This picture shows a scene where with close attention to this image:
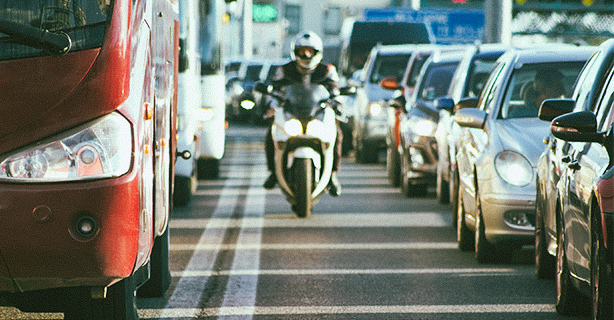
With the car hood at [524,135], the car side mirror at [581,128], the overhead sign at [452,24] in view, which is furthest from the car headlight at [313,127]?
the overhead sign at [452,24]

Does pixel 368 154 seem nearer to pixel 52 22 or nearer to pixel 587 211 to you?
pixel 587 211

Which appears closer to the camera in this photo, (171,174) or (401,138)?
(171,174)

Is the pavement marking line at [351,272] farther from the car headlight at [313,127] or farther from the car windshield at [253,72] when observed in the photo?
the car windshield at [253,72]

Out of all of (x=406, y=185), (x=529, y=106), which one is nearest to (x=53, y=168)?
(x=529, y=106)

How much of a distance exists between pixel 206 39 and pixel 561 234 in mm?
9887

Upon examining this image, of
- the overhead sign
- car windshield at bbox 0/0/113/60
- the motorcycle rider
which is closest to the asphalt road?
the motorcycle rider

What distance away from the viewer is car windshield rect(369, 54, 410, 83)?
20.5m

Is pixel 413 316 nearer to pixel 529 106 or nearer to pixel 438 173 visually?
pixel 529 106

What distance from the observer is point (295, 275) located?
29.0 ft

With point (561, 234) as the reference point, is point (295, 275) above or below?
below

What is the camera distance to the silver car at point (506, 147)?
912cm

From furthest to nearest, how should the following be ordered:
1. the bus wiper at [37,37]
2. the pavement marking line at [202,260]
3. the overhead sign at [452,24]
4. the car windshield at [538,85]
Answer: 1. the overhead sign at [452,24]
2. the car windshield at [538,85]
3. the pavement marking line at [202,260]
4. the bus wiper at [37,37]

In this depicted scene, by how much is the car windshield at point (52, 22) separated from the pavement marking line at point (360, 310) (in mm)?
2459

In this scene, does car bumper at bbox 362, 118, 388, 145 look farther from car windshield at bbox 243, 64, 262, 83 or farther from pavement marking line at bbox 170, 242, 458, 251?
car windshield at bbox 243, 64, 262, 83
